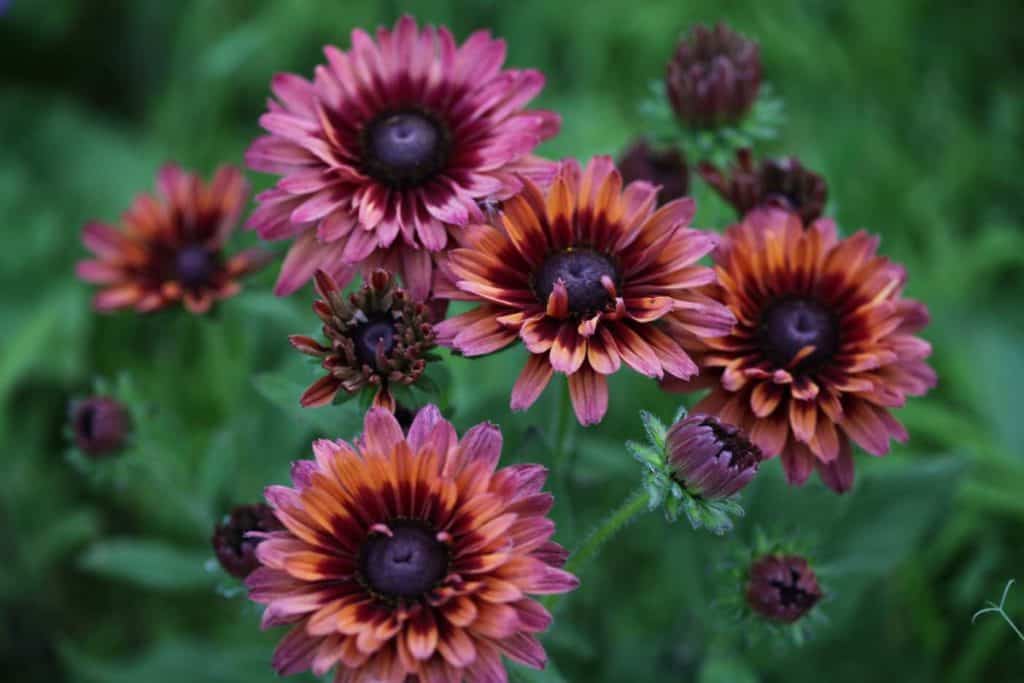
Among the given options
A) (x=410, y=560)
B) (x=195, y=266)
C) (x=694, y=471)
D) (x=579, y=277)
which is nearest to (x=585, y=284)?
(x=579, y=277)

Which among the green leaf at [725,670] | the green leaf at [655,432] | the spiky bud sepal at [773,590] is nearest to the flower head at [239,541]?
the green leaf at [655,432]

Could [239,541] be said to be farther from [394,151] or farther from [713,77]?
[713,77]

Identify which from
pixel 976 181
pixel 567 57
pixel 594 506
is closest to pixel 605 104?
pixel 567 57

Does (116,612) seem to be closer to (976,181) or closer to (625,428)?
(625,428)

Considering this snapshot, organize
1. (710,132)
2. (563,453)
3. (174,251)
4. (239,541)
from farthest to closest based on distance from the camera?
(174,251)
(710,132)
(563,453)
(239,541)

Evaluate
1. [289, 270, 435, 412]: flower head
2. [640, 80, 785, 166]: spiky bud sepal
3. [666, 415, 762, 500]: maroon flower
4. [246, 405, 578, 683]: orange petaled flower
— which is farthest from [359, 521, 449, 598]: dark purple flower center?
[640, 80, 785, 166]: spiky bud sepal

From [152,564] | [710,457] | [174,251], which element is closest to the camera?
[710,457]

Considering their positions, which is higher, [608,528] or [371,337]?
[371,337]
